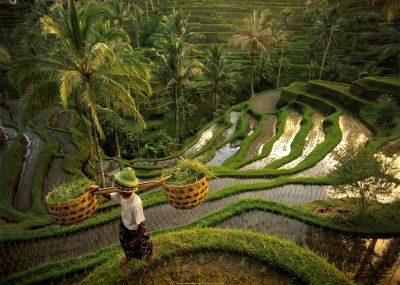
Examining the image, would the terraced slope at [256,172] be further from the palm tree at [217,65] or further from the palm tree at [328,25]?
the palm tree at [328,25]

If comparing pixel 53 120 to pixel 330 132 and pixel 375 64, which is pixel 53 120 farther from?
pixel 375 64

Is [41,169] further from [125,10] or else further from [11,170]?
[125,10]

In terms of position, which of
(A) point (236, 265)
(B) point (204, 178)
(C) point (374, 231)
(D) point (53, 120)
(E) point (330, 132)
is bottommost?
(D) point (53, 120)

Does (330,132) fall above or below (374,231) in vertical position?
below

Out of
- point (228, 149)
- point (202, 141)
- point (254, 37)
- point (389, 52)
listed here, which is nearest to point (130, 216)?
point (228, 149)

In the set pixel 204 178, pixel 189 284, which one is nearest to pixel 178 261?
pixel 189 284

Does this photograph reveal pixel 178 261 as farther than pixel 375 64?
No

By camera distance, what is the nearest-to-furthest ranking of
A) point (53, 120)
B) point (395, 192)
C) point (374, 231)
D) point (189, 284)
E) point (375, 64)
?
point (189, 284)
point (374, 231)
point (395, 192)
point (53, 120)
point (375, 64)

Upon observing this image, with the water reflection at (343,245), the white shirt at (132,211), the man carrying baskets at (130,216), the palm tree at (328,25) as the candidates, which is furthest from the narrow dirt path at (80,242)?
the palm tree at (328,25)
